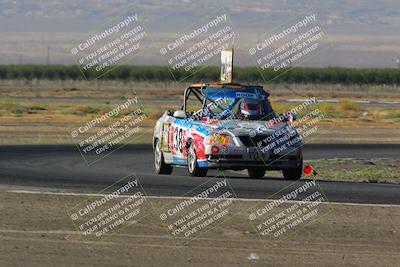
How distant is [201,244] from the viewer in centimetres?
1382

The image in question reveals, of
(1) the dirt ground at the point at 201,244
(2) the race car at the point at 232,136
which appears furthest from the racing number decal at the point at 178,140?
(1) the dirt ground at the point at 201,244

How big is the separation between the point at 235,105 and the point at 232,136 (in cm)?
→ 124

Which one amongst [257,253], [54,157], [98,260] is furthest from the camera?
[54,157]

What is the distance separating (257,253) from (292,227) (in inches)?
88.6

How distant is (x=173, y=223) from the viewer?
15.5m

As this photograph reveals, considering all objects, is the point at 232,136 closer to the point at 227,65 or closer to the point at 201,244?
the point at 227,65

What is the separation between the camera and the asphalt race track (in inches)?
776

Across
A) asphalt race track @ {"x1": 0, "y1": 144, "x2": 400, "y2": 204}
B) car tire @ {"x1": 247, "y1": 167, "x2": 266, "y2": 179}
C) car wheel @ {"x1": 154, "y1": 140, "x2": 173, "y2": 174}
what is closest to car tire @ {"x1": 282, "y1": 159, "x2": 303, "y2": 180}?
asphalt race track @ {"x1": 0, "y1": 144, "x2": 400, "y2": 204}

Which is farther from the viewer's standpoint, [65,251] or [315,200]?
[315,200]

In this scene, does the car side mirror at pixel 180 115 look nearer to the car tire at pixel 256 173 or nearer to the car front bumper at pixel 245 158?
the car front bumper at pixel 245 158

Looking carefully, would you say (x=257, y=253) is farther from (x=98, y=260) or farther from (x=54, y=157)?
(x=54, y=157)

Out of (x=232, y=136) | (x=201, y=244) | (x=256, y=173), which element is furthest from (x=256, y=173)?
(x=201, y=244)

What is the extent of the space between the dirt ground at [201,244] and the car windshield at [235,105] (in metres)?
5.69

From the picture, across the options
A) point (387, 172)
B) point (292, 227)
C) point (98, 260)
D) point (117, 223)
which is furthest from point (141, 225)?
point (387, 172)
